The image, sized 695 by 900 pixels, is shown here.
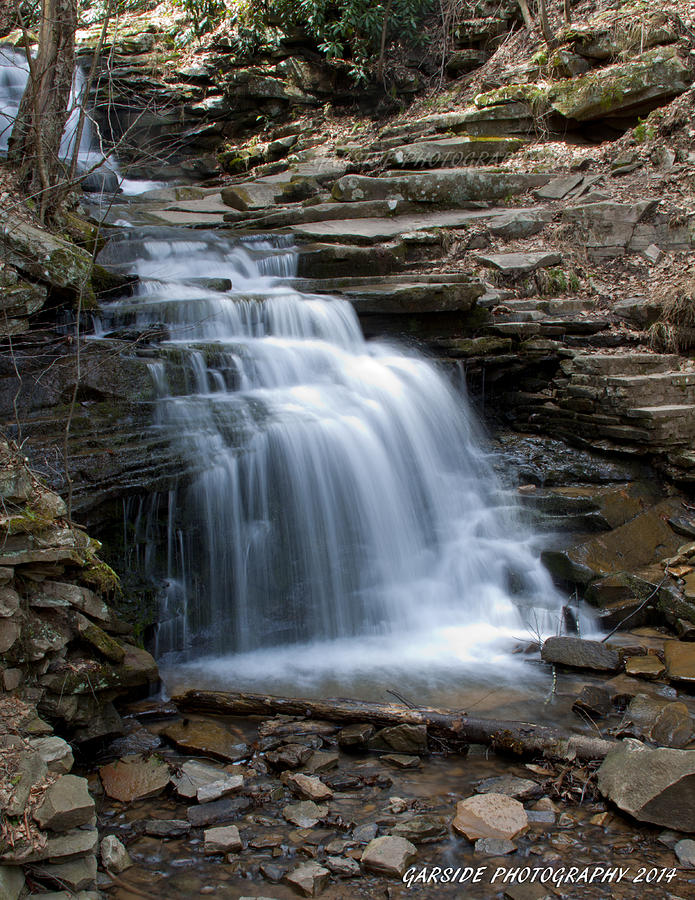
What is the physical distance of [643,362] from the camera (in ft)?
24.5

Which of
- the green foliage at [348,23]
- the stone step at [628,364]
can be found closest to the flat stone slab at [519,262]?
the stone step at [628,364]

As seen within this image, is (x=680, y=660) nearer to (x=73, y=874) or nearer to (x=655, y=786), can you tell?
(x=655, y=786)

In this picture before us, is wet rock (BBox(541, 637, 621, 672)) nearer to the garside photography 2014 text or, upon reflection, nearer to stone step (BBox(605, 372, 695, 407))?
the garside photography 2014 text

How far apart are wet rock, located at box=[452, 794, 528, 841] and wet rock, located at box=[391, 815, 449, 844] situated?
0.07 metres

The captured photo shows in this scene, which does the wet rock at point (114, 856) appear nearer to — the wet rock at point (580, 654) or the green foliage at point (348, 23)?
the wet rock at point (580, 654)

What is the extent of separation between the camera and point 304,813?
3.43 metres

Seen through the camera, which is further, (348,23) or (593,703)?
(348,23)

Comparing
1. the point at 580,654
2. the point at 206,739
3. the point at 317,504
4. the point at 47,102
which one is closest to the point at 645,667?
the point at 580,654

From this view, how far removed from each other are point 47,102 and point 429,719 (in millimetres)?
7244

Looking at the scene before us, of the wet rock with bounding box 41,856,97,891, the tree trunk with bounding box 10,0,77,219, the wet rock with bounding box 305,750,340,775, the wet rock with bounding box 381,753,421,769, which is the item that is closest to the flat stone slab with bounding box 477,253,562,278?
the tree trunk with bounding box 10,0,77,219

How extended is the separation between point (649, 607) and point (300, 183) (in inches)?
347

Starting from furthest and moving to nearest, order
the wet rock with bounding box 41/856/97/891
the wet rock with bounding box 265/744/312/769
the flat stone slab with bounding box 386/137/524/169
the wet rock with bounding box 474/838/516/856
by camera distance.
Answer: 1. the flat stone slab with bounding box 386/137/524/169
2. the wet rock with bounding box 265/744/312/769
3. the wet rock with bounding box 474/838/516/856
4. the wet rock with bounding box 41/856/97/891

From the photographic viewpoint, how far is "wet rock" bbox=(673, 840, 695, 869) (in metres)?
3.05

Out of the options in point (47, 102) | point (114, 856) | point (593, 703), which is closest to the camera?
point (114, 856)
